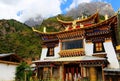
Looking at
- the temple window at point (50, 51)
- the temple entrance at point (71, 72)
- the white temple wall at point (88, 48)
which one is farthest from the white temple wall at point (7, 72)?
the white temple wall at point (88, 48)

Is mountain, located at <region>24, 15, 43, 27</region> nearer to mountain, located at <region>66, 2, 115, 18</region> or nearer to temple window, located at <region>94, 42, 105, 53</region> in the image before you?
mountain, located at <region>66, 2, 115, 18</region>

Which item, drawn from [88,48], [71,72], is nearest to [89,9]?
[88,48]

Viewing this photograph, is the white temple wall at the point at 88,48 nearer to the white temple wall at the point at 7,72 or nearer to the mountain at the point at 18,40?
the white temple wall at the point at 7,72

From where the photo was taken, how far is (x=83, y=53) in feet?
61.4

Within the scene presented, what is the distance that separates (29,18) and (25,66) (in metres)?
73.1

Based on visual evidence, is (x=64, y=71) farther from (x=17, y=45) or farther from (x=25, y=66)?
(x=17, y=45)

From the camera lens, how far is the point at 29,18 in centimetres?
9088

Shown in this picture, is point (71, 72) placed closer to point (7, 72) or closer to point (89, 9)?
point (7, 72)

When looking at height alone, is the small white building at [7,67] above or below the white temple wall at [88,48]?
below

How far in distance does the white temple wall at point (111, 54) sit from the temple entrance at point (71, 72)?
3.19m

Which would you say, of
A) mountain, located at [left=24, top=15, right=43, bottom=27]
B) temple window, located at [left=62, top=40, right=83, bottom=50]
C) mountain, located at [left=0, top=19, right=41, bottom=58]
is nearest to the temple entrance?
temple window, located at [left=62, top=40, right=83, bottom=50]

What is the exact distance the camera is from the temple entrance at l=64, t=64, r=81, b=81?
60.5 ft

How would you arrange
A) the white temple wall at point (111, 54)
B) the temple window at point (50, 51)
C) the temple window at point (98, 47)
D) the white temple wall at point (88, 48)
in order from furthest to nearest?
the temple window at point (50, 51) → the white temple wall at point (88, 48) → the temple window at point (98, 47) → the white temple wall at point (111, 54)

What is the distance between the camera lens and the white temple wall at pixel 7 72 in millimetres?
20594
